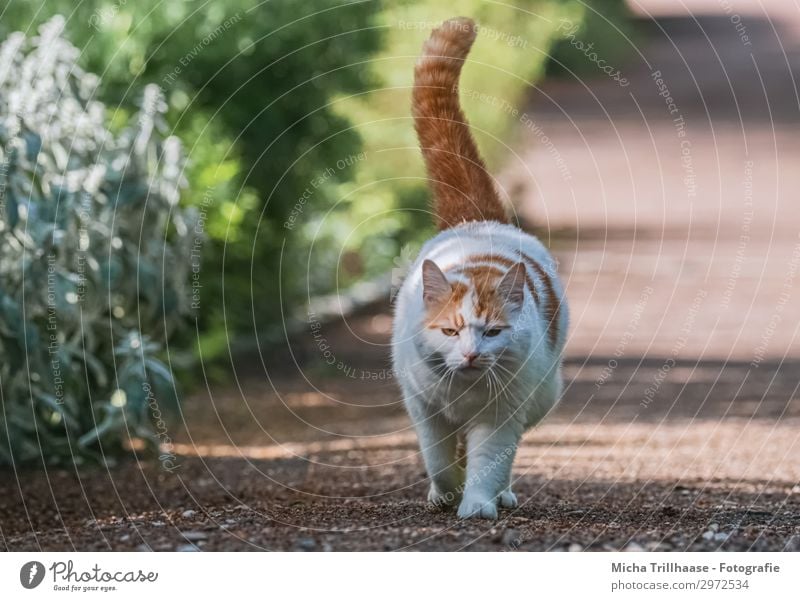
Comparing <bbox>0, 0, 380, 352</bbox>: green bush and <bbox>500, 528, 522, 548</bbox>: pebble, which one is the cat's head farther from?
<bbox>0, 0, 380, 352</bbox>: green bush

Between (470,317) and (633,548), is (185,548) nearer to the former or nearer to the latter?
(470,317)

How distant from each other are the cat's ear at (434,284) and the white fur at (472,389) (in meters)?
0.10

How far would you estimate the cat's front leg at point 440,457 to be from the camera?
18.8 ft

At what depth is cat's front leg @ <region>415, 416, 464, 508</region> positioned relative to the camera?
18.8 feet

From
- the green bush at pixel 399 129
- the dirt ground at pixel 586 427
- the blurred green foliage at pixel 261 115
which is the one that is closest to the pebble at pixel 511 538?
the dirt ground at pixel 586 427

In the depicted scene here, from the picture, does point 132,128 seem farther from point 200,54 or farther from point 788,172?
point 788,172

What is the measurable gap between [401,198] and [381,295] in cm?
114

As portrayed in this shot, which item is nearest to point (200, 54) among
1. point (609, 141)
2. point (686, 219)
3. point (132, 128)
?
point (132, 128)

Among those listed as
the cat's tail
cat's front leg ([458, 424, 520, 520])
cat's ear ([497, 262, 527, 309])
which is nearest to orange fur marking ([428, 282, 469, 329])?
cat's ear ([497, 262, 527, 309])

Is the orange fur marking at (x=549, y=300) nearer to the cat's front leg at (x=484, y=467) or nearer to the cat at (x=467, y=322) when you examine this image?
the cat at (x=467, y=322)

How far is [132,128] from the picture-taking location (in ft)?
26.1

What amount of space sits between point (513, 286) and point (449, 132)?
131 cm

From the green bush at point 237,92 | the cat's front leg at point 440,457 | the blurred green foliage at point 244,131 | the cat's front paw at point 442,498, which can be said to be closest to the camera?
the cat's front leg at point 440,457
